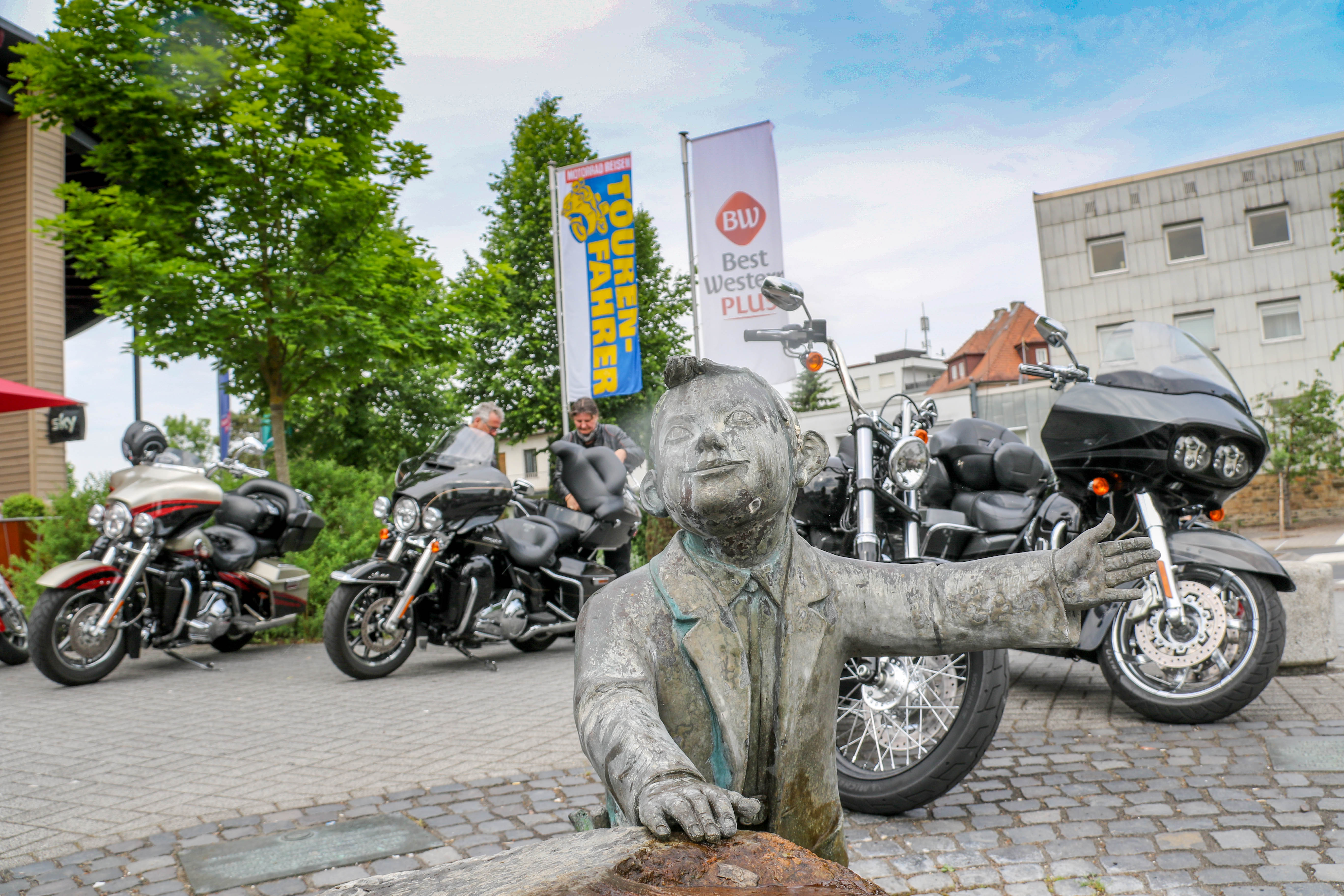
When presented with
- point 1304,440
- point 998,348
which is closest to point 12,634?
point 1304,440

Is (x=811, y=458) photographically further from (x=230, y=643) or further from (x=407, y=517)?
(x=230, y=643)

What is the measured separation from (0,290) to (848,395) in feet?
59.4

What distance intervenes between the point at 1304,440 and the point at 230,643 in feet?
66.8

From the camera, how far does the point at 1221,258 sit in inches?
1067

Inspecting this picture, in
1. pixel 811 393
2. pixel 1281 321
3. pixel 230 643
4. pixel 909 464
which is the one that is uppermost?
pixel 811 393

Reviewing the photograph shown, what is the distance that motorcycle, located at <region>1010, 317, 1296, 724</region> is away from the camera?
13.7 feet

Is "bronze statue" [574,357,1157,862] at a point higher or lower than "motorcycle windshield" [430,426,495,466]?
lower

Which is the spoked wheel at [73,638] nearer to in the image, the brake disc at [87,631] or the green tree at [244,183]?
the brake disc at [87,631]

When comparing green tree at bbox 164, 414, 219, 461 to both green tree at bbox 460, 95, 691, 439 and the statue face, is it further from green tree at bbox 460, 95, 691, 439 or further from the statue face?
the statue face

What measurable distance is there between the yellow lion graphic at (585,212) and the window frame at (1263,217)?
22.1 meters

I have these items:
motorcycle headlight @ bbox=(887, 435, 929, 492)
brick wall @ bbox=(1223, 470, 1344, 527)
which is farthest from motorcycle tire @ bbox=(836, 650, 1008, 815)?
brick wall @ bbox=(1223, 470, 1344, 527)

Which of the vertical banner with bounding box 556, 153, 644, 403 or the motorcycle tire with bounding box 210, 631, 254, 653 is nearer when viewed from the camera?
the motorcycle tire with bounding box 210, 631, 254, 653

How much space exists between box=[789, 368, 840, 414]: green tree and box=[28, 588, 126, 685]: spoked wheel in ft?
131

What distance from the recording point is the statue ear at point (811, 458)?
1.78 metres
